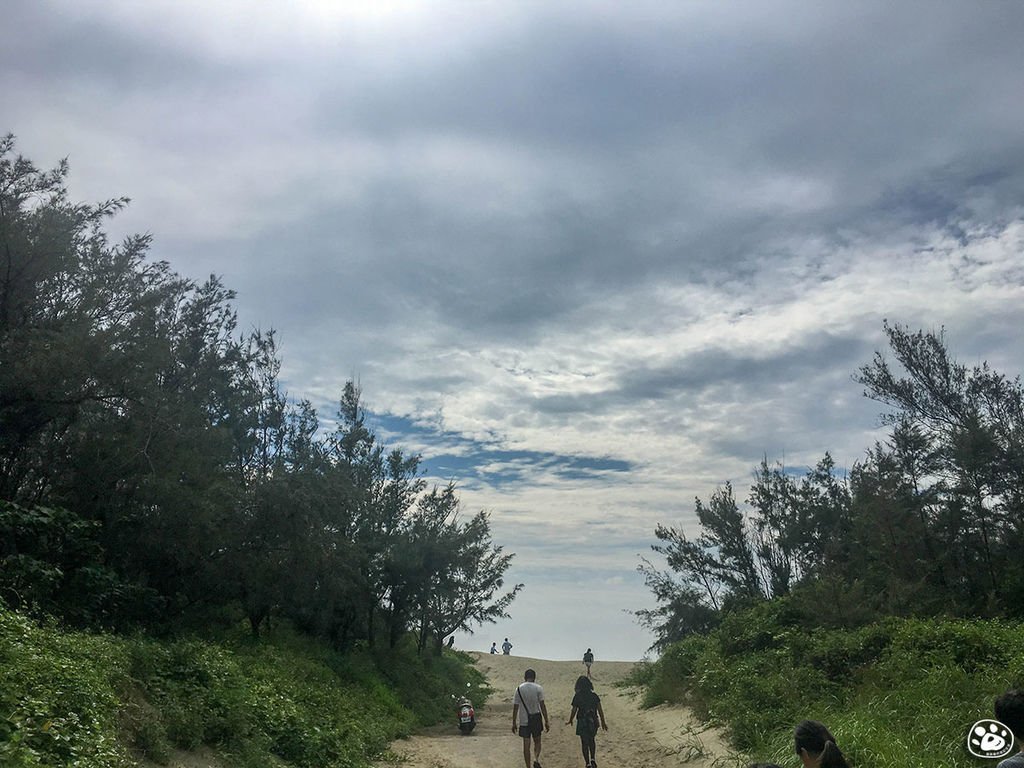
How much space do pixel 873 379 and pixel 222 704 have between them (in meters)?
26.3

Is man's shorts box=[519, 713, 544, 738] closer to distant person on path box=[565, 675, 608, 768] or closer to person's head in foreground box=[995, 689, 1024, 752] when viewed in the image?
distant person on path box=[565, 675, 608, 768]

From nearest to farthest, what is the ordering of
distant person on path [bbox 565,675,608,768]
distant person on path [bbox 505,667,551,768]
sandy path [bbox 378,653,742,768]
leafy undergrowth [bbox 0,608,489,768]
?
leafy undergrowth [bbox 0,608,489,768] → distant person on path [bbox 565,675,608,768] → distant person on path [bbox 505,667,551,768] → sandy path [bbox 378,653,742,768]

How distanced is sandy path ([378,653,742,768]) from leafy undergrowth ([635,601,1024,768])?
63 cm

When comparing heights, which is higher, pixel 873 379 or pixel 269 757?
pixel 873 379

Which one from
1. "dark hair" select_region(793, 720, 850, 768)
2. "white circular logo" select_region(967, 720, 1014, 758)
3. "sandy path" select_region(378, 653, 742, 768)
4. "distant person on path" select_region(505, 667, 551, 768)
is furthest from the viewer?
"sandy path" select_region(378, 653, 742, 768)

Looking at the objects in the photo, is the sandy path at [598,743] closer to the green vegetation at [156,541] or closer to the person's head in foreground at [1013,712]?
the green vegetation at [156,541]

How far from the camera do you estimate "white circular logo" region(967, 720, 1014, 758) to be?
4023 mm

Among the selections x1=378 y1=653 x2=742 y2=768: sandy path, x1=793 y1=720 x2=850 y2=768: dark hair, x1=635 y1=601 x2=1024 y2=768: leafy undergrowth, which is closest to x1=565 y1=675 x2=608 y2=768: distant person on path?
x1=378 y1=653 x2=742 y2=768: sandy path

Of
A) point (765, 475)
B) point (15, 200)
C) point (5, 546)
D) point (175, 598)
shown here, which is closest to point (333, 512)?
point (175, 598)

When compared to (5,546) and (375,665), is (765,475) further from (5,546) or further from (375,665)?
(5,546)

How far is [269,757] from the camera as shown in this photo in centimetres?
1164

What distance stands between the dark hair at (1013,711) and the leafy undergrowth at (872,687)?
554cm

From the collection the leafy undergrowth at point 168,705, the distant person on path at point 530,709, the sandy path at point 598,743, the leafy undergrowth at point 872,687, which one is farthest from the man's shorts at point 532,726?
the leafy undergrowth at point 872,687

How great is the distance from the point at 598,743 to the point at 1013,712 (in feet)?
50.0
